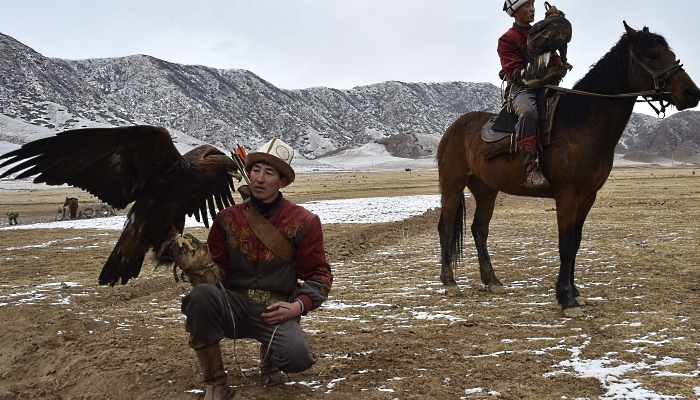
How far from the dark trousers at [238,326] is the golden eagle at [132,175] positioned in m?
1.38

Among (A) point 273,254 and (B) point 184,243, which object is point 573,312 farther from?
(B) point 184,243

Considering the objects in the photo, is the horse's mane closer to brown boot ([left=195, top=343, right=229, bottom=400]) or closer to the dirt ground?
the dirt ground

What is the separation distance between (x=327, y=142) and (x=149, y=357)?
Result: 15454 cm

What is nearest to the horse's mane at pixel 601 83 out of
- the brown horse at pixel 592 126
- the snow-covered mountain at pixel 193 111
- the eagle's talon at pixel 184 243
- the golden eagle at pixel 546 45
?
the brown horse at pixel 592 126

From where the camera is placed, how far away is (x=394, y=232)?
13.1 m

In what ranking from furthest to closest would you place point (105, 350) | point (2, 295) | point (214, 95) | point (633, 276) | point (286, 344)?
point (214, 95), point (2, 295), point (633, 276), point (105, 350), point (286, 344)

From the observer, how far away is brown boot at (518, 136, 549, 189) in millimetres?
5648

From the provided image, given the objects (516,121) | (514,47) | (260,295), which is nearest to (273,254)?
(260,295)

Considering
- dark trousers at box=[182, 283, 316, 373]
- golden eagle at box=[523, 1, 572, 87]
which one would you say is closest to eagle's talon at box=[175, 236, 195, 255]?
dark trousers at box=[182, 283, 316, 373]

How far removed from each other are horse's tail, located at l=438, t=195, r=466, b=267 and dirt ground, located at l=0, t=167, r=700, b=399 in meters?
0.44

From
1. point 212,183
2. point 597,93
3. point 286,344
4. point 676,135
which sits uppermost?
point 676,135

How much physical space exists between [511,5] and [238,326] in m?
4.83

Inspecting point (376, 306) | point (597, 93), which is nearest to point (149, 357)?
point (376, 306)

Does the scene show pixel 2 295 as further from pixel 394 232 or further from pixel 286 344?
pixel 394 232
